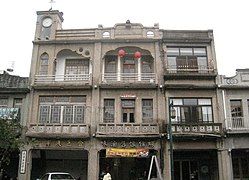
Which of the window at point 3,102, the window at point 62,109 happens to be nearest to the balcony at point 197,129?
the window at point 62,109

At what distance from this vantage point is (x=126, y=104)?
24.4 meters

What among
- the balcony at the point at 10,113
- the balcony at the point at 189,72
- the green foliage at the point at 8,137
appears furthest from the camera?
the balcony at the point at 189,72

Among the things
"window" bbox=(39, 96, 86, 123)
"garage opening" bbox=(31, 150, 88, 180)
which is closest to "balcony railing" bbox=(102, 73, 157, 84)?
"window" bbox=(39, 96, 86, 123)

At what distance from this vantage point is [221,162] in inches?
894

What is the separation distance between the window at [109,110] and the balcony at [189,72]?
4727 mm

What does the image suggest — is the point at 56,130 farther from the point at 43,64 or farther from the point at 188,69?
the point at 188,69

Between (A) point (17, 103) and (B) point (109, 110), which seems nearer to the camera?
(B) point (109, 110)

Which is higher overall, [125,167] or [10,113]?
[10,113]

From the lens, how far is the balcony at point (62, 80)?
2458 cm

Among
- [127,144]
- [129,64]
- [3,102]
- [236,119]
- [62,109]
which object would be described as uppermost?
[129,64]

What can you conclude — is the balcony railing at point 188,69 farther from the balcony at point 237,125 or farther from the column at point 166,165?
the column at point 166,165

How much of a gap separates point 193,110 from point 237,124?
3418 millimetres

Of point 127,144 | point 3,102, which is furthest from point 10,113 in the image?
point 127,144

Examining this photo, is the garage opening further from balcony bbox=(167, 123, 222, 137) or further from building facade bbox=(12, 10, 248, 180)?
balcony bbox=(167, 123, 222, 137)
